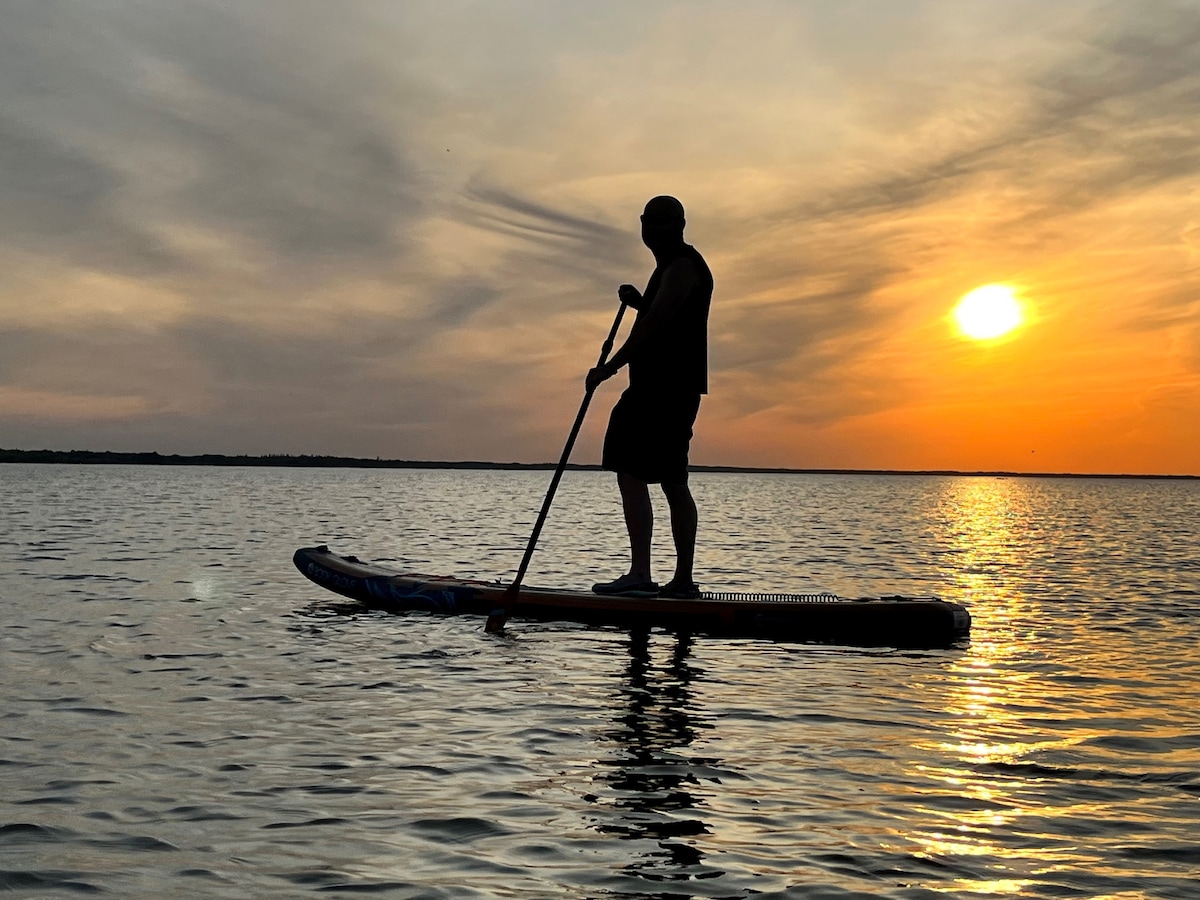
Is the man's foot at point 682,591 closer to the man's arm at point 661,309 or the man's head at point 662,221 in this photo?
the man's arm at point 661,309

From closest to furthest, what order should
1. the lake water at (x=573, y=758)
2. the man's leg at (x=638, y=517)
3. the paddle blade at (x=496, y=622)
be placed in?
the lake water at (x=573, y=758) < the man's leg at (x=638, y=517) < the paddle blade at (x=496, y=622)

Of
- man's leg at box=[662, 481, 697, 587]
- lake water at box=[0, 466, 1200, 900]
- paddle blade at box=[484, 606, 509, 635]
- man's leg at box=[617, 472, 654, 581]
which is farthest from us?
paddle blade at box=[484, 606, 509, 635]

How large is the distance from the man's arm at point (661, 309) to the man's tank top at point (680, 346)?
0.13ft

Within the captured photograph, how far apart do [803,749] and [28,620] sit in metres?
7.59

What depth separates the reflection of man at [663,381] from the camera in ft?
30.4

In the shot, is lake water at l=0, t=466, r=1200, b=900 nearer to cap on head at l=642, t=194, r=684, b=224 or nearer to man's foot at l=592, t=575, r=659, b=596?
man's foot at l=592, t=575, r=659, b=596

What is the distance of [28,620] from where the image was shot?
10.3 metres

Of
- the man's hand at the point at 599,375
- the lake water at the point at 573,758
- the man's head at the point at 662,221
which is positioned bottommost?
the lake water at the point at 573,758

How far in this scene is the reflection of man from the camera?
9.27 meters

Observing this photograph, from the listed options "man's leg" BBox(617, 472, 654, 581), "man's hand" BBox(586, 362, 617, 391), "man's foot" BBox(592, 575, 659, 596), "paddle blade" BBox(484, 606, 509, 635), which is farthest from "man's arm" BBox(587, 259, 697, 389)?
"paddle blade" BBox(484, 606, 509, 635)

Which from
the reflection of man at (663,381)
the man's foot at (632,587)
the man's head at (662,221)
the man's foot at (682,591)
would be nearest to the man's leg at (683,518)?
the reflection of man at (663,381)

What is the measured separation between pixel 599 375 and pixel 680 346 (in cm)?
69

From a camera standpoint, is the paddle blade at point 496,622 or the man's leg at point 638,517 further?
the paddle blade at point 496,622

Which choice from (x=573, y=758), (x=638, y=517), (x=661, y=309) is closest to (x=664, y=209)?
(x=661, y=309)
